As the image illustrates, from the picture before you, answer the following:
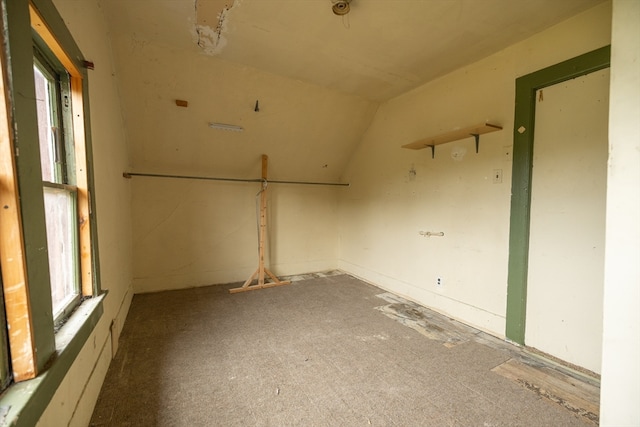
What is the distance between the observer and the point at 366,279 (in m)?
3.95

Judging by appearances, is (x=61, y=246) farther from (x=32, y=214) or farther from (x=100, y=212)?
(x=32, y=214)

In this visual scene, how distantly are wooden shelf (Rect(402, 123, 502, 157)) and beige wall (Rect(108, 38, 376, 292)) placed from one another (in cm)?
112

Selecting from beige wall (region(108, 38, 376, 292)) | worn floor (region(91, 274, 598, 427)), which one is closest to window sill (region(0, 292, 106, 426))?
worn floor (region(91, 274, 598, 427))

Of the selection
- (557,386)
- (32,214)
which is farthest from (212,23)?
(557,386)

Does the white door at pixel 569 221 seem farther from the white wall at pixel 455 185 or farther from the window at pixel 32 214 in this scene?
the window at pixel 32 214

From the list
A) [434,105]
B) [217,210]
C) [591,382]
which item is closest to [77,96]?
[217,210]

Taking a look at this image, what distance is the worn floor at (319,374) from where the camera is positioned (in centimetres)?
144

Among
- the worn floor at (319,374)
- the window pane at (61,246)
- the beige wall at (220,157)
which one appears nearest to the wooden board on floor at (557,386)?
the worn floor at (319,374)

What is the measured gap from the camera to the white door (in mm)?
1787

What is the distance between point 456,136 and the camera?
256 cm

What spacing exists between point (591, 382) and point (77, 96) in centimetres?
344

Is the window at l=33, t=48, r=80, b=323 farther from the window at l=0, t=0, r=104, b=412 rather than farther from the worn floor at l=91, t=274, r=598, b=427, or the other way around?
the worn floor at l=91, t=274, r=598, b=427

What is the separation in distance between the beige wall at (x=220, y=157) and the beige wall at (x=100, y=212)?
16.6 inches

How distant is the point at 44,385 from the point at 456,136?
9.92ft
